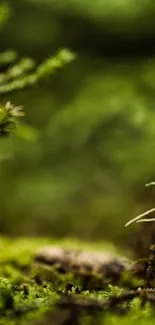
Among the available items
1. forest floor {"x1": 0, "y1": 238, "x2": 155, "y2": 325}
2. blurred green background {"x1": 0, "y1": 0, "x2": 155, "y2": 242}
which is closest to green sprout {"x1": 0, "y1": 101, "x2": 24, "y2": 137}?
forest floor {"x1": 0, "y1": 238, "x2": 155, "y2": 325}

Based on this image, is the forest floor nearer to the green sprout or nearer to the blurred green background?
the green sprout

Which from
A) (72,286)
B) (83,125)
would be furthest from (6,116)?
(83,125)

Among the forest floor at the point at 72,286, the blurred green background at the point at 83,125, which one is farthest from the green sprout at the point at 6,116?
the blurred green background at the point at 83,125

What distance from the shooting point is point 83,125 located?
4230 mm

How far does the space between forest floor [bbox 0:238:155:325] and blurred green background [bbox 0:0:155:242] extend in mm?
1655

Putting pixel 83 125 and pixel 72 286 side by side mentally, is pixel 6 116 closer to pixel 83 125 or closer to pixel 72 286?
Answer: pixel 72 286

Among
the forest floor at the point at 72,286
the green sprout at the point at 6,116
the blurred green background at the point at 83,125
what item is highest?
the blurred green background at the point at 83,125

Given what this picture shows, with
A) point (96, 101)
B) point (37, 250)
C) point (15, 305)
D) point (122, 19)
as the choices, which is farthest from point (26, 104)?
point (15, 305)

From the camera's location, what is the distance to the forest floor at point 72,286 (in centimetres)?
87

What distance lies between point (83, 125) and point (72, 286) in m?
3.01

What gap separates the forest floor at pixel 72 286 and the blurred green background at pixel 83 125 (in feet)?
5.43

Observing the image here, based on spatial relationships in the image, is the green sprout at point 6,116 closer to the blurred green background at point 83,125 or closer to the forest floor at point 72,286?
the forest floor at point 72,286

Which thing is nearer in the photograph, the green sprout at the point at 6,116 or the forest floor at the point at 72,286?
the forest floor at the point at 72,286

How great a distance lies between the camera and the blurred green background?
4059 millimetres
